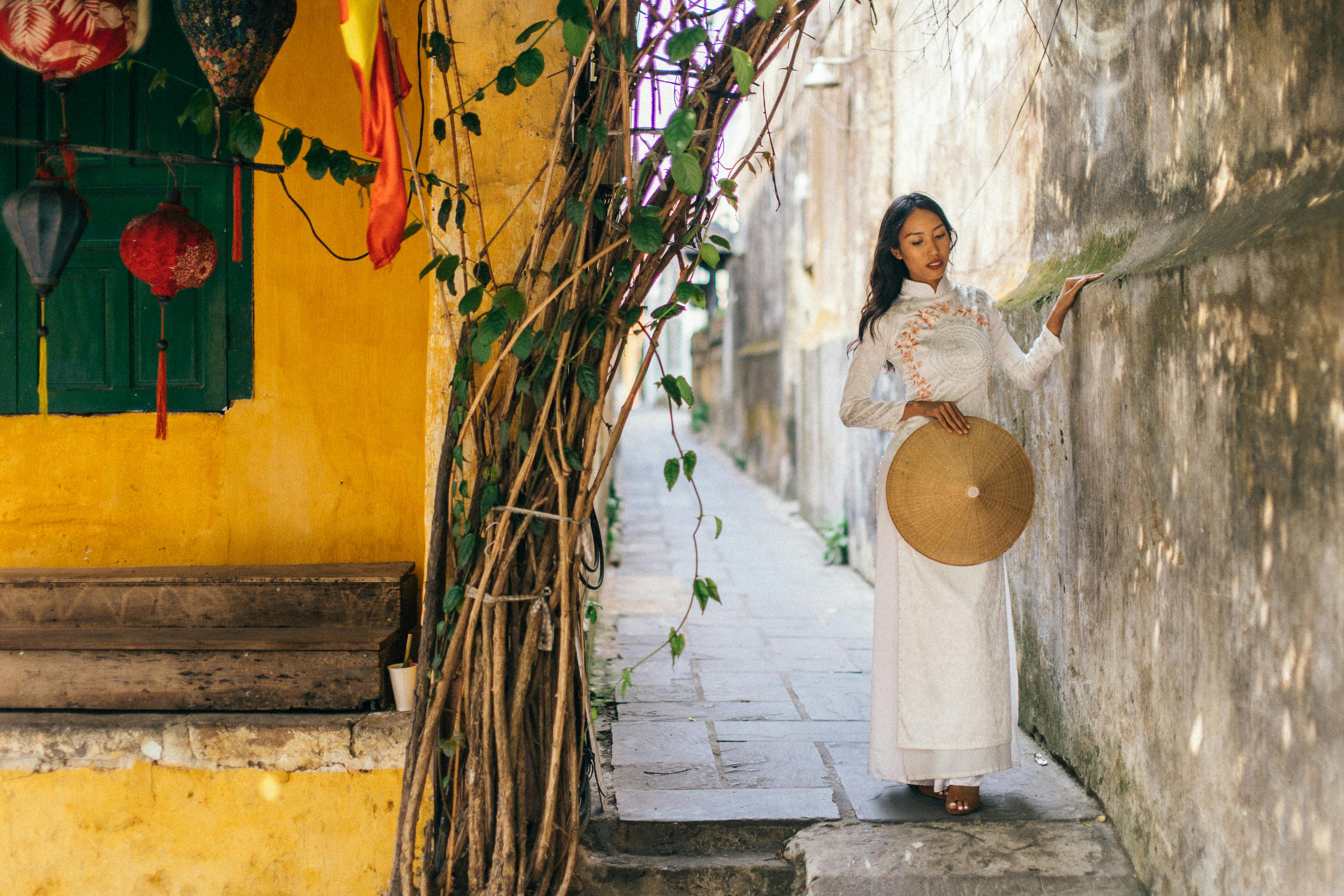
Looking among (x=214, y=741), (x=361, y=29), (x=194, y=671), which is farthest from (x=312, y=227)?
(x=214, y=741)

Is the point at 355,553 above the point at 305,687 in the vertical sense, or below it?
above

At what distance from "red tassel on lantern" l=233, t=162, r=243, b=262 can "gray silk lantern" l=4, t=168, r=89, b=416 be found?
38 cm

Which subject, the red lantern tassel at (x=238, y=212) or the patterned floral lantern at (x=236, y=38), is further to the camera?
the red lantern tassel at (x=238, y=212)

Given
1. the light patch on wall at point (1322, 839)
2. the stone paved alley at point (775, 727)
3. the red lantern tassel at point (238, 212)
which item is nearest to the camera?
the light patch on wall at point (1322, 839)

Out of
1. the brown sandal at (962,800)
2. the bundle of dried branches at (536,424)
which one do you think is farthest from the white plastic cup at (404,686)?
the brown sandal at (962,800)

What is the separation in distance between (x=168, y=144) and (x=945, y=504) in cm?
267

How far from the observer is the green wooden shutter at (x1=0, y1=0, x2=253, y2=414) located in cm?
327

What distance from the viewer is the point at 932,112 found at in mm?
5480

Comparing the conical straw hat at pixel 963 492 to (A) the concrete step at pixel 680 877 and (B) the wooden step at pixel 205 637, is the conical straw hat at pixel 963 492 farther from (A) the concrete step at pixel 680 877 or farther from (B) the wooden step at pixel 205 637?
(B) the wooden step at pixel 205 637

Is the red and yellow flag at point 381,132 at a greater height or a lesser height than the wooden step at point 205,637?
greater

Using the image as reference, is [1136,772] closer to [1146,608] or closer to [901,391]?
[1146,608]

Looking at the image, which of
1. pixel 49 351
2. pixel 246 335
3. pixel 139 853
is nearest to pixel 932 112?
pixel 246 335

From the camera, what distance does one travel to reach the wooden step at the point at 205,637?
2891 mm

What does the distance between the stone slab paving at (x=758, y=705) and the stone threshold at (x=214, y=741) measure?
0.76 m
